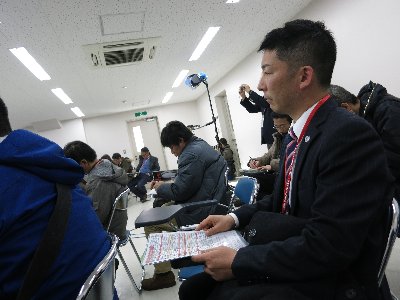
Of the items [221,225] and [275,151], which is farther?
[275,151]

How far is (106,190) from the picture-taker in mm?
2480

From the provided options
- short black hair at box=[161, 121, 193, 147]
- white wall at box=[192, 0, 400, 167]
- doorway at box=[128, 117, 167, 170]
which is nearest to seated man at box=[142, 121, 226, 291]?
short black hair at box=[161, 121, 193, 147]

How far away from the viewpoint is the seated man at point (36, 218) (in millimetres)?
837

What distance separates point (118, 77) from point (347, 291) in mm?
6670

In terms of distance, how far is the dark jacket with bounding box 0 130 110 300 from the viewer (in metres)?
0.84

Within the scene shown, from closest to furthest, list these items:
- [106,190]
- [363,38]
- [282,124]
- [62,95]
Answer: [106,190] < [282,124] < [363,38] < [62,95]

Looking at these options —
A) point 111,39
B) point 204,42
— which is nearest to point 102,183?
point 111,39

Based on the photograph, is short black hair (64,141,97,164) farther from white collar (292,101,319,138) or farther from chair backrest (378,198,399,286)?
chair backrest (378,198,399,286)

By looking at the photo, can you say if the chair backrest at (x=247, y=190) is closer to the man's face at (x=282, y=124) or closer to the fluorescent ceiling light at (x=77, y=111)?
the man's face at (x=282, y=124)

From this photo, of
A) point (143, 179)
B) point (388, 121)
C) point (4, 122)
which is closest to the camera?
point (4, 122)

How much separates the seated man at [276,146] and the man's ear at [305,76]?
136cm

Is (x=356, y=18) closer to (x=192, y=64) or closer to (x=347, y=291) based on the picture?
(x=192, y=64)

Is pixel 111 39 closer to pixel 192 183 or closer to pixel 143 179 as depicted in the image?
pixel 192 183

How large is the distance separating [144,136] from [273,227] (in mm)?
11750
